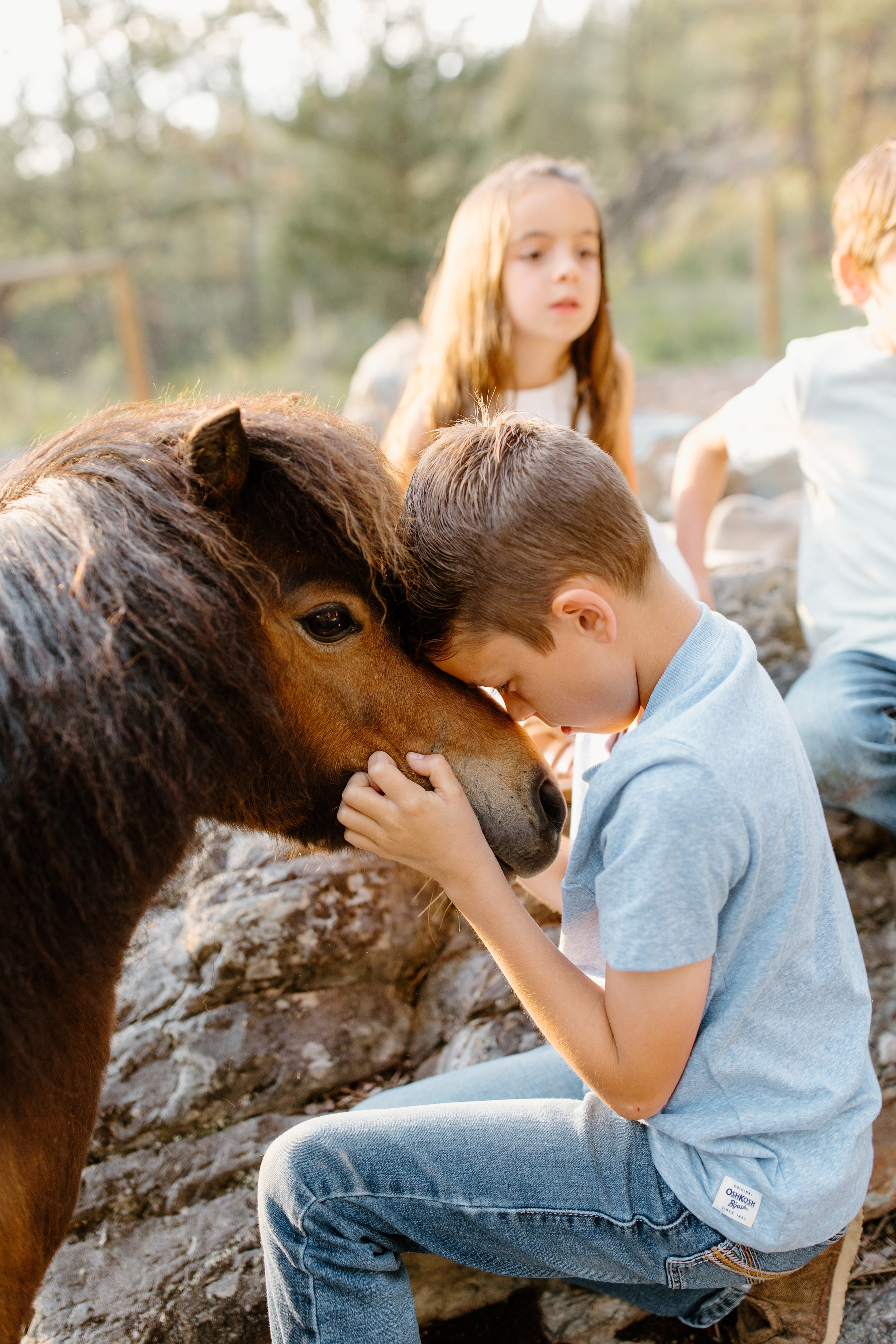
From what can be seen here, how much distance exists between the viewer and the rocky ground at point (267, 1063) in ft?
5.99

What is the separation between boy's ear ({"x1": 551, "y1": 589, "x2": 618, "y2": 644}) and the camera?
131 cm

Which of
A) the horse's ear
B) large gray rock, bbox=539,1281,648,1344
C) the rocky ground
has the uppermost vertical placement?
the horse's ear

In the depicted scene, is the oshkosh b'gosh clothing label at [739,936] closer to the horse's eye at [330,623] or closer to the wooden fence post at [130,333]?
the horse's eye at [330,623]

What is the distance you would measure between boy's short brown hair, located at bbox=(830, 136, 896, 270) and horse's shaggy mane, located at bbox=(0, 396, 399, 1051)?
1.87 m

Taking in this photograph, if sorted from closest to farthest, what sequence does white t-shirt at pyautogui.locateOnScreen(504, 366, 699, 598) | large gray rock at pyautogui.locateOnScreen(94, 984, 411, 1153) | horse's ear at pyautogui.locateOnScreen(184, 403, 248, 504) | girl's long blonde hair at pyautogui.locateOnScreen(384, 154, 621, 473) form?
horse's ear at pyautogui.locateOnScreen(184, 403, 248, 504)
large gray rock at pyautogui.locateOnScreen(94, 984, 411, 1153)
girl's long blonde hair at pyautogui.locateOnScreen(384, 154, 621, 473)
white t-shirt at pyautogui.locateOnScreen(504, 366, 699, 598)

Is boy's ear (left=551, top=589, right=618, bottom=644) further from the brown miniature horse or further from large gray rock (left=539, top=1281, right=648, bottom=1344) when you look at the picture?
large gray rock (left=539, top=1281, right=648, bottom=1344)

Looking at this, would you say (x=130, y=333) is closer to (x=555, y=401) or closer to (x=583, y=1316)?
(x=555, y=401)

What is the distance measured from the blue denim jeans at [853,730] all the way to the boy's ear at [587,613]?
1211mm

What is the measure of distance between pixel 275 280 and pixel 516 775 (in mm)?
18019

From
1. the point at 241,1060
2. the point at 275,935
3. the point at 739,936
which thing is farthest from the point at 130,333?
the point at 739,936

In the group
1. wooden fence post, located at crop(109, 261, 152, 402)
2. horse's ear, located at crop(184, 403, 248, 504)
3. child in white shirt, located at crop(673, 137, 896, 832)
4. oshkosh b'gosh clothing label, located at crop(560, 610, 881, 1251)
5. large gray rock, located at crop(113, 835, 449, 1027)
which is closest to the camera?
oshkosh b'gosh clothing label, located at crop(560, 610, 881, 1251)

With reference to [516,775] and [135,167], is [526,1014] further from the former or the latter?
[135,167]

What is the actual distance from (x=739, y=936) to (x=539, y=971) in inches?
11.6

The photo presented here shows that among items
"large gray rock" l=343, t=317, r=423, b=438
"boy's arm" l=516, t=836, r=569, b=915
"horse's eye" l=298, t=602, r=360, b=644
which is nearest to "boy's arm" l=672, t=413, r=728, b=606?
"boy's arm" l=516, t=836, r=569, b=915
